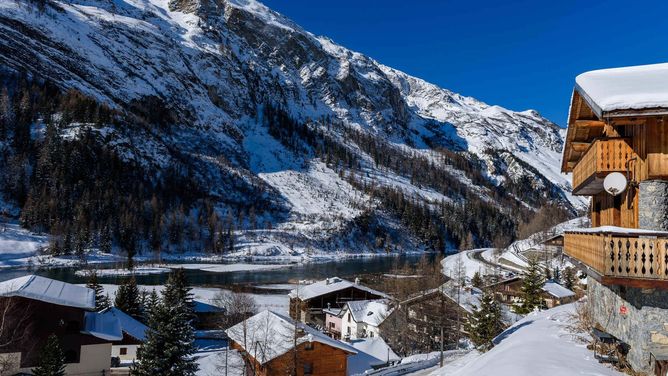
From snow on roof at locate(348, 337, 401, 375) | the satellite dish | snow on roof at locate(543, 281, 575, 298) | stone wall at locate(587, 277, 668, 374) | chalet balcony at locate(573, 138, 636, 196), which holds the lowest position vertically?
snow on roof at locate(348, 337, 401, 375)

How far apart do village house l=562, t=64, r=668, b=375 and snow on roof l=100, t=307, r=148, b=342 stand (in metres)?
38.9

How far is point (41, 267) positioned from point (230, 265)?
44.6m

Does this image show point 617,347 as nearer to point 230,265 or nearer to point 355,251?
Answer: point 230,265

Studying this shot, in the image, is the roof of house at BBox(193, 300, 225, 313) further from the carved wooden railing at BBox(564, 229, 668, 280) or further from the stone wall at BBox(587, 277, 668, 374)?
the carved wooden railing at BBox(564, 229, 668, 280)

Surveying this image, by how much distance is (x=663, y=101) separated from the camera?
47.3 feet

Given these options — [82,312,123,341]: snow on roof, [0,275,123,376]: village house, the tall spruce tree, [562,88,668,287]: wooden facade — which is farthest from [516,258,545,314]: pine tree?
[0,275,123,376]: village house

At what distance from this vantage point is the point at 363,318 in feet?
200

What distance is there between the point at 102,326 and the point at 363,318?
32.3 metres

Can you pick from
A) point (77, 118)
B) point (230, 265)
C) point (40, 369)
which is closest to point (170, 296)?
point (40, 369)

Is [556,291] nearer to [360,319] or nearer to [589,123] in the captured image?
[360,319]

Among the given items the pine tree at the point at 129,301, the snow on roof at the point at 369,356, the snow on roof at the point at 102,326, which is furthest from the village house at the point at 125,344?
the snow on roof at the point at 369,356

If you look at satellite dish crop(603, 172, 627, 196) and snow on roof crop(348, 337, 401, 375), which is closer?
satellite dish crop(603, 172, 627, 196)

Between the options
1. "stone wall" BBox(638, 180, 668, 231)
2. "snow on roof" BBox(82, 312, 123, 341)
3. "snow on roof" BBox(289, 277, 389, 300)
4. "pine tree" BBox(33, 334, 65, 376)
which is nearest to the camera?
"stone wall" BBox(638, 180, 668, 231)

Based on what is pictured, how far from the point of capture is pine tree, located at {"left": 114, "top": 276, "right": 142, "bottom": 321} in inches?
1982
